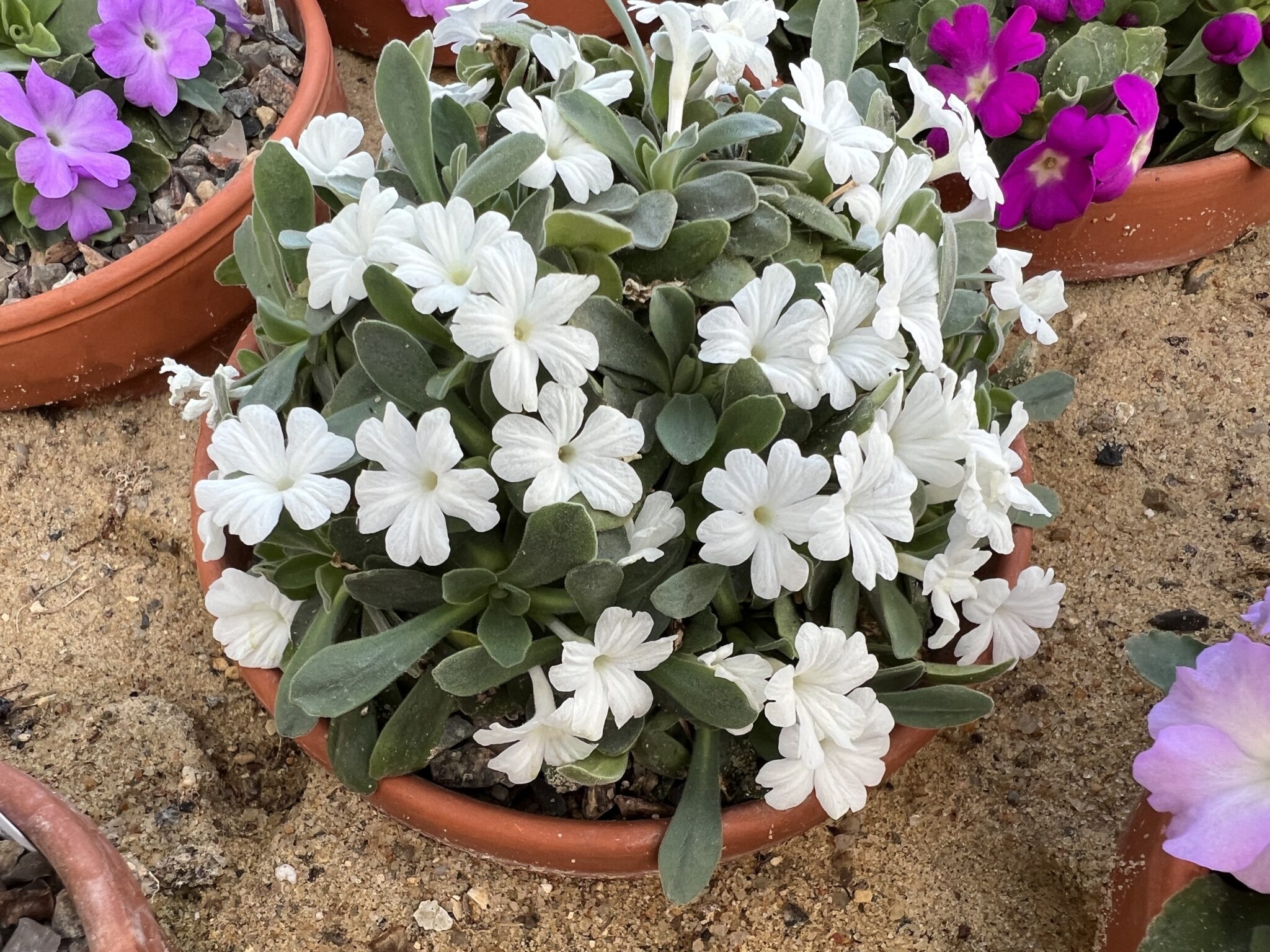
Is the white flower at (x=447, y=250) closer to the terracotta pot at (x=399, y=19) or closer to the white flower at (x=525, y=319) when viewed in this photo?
the white flower at (x=525, y=319)

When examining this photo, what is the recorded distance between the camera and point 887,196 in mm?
931

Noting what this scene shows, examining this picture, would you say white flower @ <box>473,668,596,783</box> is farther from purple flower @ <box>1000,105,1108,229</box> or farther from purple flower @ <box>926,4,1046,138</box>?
purple flower @ <box>926,4,1046,138</box>

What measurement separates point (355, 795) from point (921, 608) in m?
0.69

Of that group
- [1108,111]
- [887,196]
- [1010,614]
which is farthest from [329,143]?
[1108,111]

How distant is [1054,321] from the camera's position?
1655mm

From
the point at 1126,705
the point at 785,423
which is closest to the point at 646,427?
the point at 785,423

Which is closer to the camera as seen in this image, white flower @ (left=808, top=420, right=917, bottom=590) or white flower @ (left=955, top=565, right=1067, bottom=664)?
white flower @ (left=808, top=420, right=917, bottom=590)

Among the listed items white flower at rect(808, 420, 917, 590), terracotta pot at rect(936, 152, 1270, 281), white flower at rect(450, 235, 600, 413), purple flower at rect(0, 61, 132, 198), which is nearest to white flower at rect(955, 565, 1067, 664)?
white flower at rect(808, 420, 917, 590)

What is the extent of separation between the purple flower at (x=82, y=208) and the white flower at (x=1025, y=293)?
3.78ft

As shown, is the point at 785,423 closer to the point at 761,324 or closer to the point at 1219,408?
the point at 761,324

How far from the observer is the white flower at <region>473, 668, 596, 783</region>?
0.87 meters

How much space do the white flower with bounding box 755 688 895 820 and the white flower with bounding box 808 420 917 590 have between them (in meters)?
0.14

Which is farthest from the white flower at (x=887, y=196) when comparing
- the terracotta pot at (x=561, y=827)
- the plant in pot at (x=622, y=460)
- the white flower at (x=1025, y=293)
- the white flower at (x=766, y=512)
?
the terracotta pot at (x=561, y=827)

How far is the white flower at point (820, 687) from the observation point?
2.71 ft
